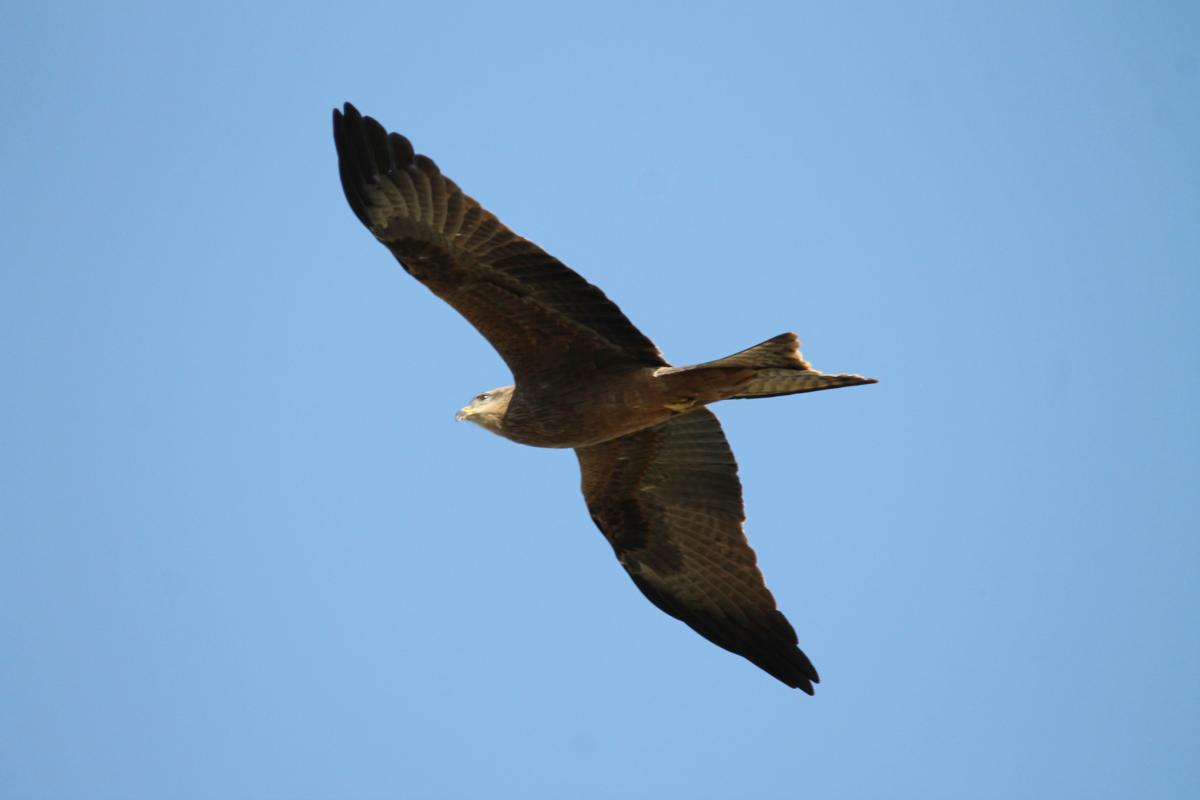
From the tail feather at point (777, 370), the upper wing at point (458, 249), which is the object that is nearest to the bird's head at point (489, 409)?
the upper wing at point (458, 249)

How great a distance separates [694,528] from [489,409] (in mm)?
1859

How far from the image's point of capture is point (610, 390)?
9328 millimetres

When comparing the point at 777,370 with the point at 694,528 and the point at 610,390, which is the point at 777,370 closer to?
the point at 610,390

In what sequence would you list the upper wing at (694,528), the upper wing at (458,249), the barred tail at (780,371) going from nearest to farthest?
the barred tail at (780,371), the upper wing at (458,249), the upper wing at (694,528)

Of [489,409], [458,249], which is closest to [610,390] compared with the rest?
[489,409]

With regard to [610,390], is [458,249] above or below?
above

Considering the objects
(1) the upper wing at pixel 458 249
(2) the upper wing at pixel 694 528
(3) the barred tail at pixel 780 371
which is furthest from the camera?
(2) the upper wing at pixel 694 528

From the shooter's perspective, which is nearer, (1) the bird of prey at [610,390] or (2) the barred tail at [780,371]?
(2) the barred tail at [780,371]

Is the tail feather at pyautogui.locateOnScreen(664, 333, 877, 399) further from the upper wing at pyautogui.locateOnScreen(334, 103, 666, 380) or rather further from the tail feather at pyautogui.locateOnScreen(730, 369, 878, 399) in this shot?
the upper wing at pyautogui.locateOnScreen(334, 103, 666, 380)

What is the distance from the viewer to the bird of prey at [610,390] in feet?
29.1

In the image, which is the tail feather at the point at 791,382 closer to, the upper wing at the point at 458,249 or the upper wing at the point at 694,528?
the upper wing at the point at 458,249

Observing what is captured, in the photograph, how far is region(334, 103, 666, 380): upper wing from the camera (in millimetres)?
8820

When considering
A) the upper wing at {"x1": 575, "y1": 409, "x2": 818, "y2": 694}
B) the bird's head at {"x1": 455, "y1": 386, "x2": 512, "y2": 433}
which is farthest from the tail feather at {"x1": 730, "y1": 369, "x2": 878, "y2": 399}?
the bird's head at {"x1": 455, "y1": 386, "x2": 512, "y2": 433}

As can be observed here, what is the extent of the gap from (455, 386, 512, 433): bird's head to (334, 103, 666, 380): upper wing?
21.1 inches
